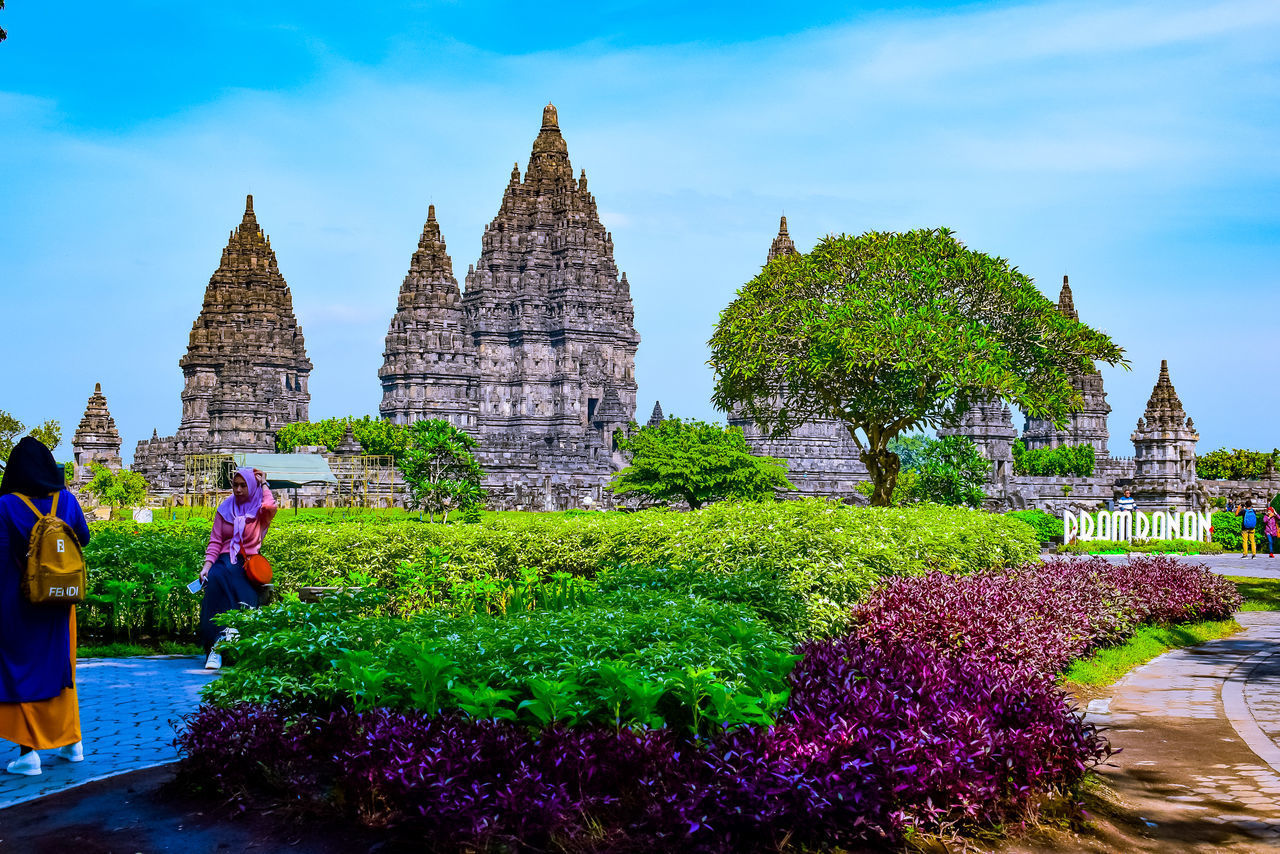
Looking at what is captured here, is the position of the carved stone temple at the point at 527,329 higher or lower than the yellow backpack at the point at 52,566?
higher

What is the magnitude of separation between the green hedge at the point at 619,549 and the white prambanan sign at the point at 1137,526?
1562 cm

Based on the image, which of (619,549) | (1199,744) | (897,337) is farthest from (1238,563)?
(1199,744)

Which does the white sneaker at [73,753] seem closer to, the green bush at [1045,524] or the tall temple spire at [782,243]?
the green bush at [1045,524]

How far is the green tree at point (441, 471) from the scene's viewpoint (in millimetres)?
35750

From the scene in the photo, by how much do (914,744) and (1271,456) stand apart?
64.7 metres

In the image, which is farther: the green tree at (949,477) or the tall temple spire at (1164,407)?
the tall temple spire at (1164,407)

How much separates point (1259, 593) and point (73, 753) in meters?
17.8

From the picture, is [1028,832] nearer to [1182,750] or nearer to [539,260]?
[1182,750]

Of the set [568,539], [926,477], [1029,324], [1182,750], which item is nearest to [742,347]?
[1029,324]

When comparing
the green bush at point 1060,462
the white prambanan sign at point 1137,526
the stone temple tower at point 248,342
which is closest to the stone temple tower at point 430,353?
the stone temple tower at point 248,342

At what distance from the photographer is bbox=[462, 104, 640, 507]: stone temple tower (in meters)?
75.4

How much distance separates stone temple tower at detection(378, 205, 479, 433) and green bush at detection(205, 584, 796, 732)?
64.1 m

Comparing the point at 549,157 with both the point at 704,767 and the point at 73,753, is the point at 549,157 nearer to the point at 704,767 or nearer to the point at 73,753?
the point at 73,753

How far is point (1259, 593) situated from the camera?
18719mm
